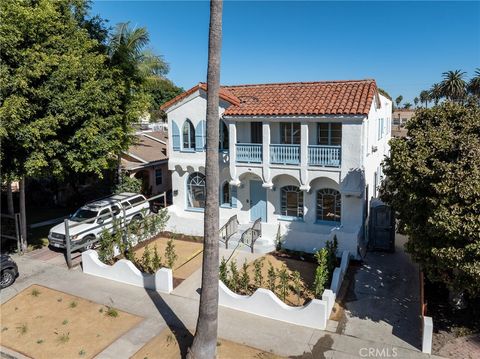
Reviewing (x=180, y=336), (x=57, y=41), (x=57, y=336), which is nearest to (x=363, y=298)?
(x=180, y=336)

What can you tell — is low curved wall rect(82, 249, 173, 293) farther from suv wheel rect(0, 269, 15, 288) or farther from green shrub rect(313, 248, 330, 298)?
green shrub rect(313, 248, 330, 298)

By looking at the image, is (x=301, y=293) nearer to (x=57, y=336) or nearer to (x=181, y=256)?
(x=181, y=256)

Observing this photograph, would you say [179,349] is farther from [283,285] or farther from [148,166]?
[148,166]

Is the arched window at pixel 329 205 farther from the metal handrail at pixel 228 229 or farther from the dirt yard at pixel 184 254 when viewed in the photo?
the dirt yard at pixel 184 254

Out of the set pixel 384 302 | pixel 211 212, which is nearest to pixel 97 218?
pixel 211 212

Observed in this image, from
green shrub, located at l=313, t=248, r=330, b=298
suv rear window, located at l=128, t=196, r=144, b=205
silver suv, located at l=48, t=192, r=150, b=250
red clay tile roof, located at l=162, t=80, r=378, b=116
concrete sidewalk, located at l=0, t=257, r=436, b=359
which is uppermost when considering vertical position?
red clay tile roof, located at l=162, t=80, r=378, b=116

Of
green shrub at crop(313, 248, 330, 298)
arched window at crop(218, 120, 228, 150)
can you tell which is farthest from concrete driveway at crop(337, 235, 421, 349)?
arched window at crop(218, 120, 228, 150)
